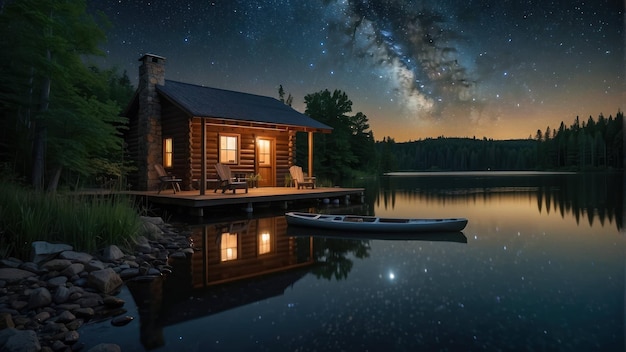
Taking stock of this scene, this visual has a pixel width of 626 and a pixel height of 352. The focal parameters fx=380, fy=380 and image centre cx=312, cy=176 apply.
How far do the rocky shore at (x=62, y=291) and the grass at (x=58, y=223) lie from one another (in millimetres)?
291

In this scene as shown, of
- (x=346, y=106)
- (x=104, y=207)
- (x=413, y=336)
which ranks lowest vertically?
(x=413, y=336)

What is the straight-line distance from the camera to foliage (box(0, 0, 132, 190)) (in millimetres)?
9883

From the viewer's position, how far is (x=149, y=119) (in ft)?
47.6

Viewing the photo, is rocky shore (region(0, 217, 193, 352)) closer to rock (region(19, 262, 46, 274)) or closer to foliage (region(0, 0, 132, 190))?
rock (region(19, 262, 46, 274))

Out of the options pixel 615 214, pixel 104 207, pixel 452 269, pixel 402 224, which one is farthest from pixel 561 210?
pixel 104 207

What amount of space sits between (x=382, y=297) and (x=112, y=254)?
3.98m

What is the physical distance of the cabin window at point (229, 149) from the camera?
587 inches

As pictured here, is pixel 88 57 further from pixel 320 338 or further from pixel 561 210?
pixel 561 210

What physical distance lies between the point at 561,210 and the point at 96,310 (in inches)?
607

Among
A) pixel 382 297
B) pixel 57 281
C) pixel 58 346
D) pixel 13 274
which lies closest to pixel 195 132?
pixel 13 274

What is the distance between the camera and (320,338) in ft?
11.7

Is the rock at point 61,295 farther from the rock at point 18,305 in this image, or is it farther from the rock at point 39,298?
the rock at point 18,305

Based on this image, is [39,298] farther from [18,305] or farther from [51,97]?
[51,97]

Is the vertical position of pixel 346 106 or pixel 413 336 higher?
pixel 346 106
